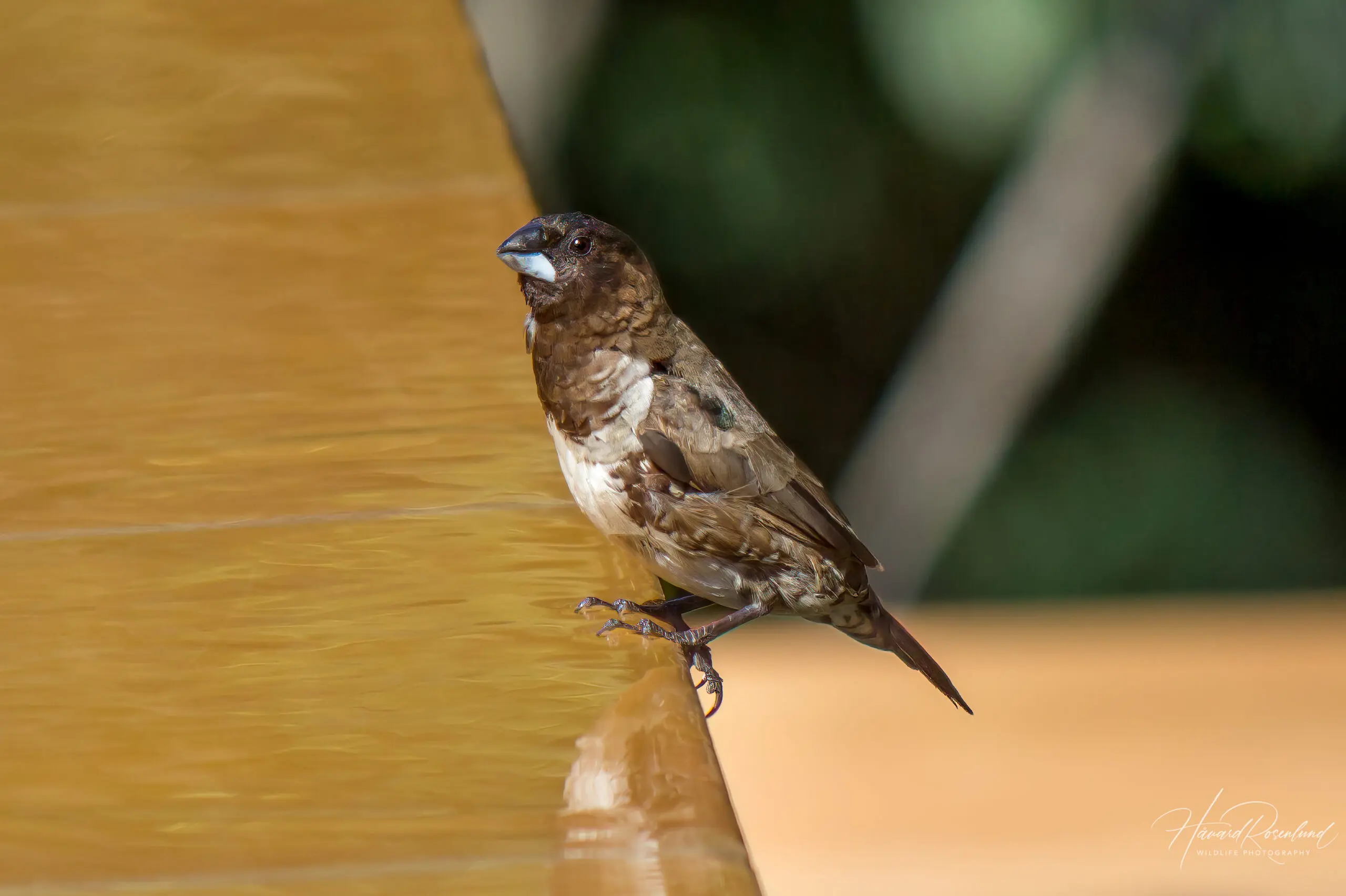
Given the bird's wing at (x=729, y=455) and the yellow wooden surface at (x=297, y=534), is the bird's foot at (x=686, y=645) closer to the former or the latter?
the yellow wooden surface at (x=297, y=534)

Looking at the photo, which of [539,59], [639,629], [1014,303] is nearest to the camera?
[639,629]

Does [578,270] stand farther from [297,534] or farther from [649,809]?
[649,809]

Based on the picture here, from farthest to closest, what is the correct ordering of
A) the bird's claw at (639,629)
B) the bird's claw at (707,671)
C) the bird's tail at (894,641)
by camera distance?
the bird's tail at (894,641)
the bird's claw at (707,671)
the bird's claw at (639,629)

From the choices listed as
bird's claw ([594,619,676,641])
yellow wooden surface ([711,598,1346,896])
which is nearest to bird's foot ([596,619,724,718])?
bird's claw ([594,619,676,641])

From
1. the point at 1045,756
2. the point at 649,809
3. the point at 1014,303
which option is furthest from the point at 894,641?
the point at 1014,303

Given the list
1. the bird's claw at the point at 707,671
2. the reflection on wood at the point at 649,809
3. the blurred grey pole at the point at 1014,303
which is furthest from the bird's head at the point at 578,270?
the blurred grey pole at the point at 1014,303

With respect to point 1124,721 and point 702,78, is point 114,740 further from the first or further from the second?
point 702,78

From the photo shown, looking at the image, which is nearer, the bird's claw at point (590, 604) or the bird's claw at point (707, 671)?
the bird's claw at point (590, 604)
